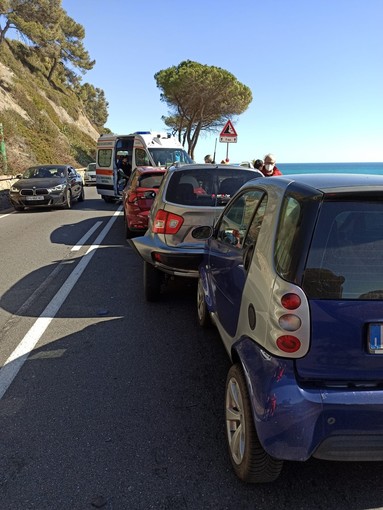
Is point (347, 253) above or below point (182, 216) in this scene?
above

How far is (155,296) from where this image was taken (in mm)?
5242

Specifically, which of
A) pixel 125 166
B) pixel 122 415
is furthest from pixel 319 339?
pixel 125 166

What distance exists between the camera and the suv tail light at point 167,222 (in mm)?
4922

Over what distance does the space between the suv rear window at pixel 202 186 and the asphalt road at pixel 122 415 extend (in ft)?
4.27

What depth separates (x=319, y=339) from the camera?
1993mm

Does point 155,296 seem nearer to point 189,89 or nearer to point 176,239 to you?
point 176,239

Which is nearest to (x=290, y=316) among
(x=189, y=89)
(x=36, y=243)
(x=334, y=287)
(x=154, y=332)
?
(x=334, y=287)

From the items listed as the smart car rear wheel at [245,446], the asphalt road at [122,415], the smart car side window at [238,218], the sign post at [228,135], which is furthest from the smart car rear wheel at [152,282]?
the sign post at [228,135]

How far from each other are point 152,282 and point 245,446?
10.3 feet

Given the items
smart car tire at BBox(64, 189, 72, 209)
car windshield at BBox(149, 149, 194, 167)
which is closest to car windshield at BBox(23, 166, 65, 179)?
smart car tire at BBox(64, 189, 72, 209)

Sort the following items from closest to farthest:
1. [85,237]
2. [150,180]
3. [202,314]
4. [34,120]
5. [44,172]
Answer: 1. [202,314]
2. [150,180]
3. [85,237]
4. [44,172]
5. [34,120]

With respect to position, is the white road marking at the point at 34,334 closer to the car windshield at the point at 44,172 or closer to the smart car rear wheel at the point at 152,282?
the smart car rear wheel at the point at 152,282

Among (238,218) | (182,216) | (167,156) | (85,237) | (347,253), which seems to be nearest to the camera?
(347,253)

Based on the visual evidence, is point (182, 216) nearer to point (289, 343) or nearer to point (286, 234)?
point (286, 234)
